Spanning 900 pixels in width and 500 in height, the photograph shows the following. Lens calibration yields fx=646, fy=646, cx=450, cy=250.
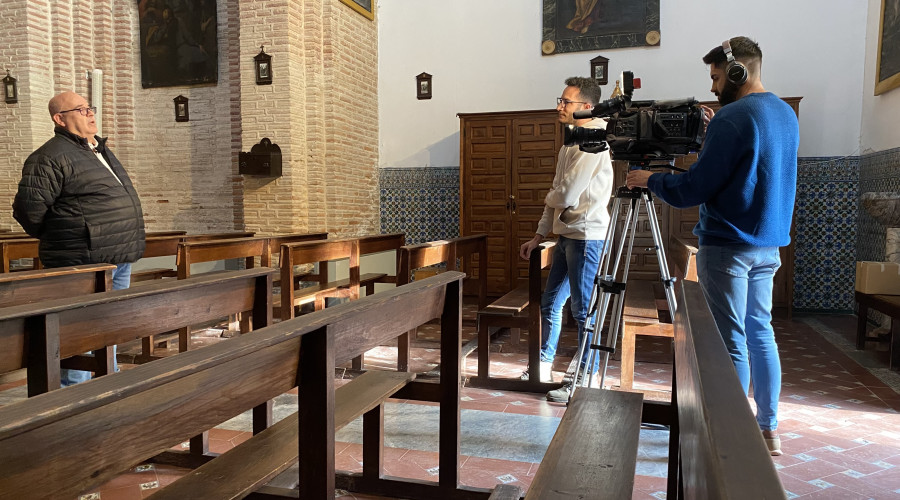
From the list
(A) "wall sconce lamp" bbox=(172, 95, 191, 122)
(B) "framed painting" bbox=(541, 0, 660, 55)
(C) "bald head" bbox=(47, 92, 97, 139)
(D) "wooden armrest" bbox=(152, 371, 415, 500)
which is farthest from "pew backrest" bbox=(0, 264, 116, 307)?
(B) "framed painting" bbox=(541, 0, 660, 55)

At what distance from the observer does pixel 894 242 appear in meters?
5.38

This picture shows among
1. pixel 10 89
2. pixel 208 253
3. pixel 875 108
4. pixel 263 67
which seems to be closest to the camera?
pixel 208 253

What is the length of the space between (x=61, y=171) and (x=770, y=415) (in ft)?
12.8

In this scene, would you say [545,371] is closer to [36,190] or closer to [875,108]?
[36,190]

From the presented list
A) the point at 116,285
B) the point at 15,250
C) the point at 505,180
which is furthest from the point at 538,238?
the point at 15,250

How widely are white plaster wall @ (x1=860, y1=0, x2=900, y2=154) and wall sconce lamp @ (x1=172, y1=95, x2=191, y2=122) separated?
26.8ft

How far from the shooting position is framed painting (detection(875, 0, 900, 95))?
5891 mm

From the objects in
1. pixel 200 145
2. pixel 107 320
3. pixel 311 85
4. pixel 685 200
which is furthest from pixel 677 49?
pixel 107 320

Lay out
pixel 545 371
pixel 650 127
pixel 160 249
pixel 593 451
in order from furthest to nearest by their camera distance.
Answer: pixel 160 249 → pixel 545 371 → pixel 650 127 → pixel 593 451

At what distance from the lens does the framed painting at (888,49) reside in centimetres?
589

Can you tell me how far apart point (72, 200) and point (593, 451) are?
336 centimetres

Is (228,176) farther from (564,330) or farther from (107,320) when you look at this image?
(107,320)

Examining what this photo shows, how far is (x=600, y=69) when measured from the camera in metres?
7.87

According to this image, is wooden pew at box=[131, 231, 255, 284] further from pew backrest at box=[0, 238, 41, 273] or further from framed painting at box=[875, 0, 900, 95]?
framed painting at box=[875, 0, 900, 95]
